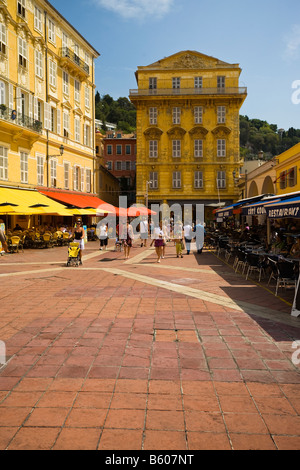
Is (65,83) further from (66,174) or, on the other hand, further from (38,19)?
(66,174)

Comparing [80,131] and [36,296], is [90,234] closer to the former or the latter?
[80,131]

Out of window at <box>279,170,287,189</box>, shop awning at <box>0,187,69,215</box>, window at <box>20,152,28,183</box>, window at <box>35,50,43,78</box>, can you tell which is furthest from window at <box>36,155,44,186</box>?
window at <box>279,170,287,189</box>

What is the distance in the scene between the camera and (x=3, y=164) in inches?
822

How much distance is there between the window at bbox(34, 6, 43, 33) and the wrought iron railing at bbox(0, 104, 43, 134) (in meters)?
6.46

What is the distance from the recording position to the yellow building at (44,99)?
69.5 ft

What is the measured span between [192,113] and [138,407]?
3798 cm

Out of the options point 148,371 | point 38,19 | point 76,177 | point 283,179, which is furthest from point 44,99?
point 148,371

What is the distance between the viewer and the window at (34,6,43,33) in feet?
78.3

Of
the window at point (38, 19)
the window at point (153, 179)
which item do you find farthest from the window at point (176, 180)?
the window at point (38, 19)

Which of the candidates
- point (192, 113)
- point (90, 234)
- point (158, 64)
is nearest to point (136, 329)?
point (90, 234)

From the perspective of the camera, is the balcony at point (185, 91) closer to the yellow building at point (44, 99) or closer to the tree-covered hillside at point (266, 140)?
the yellow building at point (44, 99)

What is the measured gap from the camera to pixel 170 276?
34.6ft

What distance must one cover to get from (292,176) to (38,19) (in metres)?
19.1
